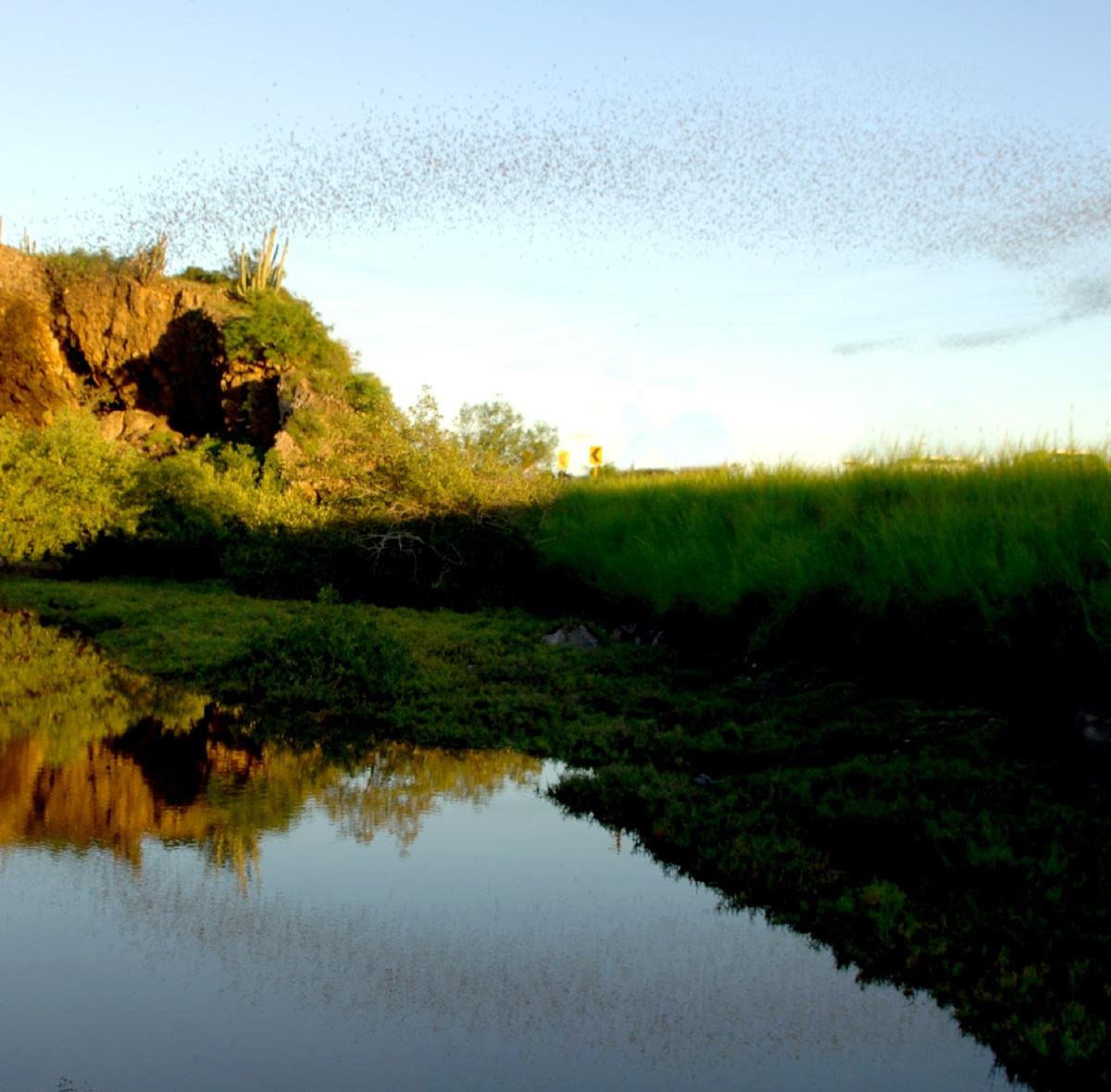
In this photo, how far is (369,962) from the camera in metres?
5.11

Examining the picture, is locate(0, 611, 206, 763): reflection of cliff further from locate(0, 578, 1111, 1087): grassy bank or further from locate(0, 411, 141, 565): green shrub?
locate(0, 411, 141, 565): green shrub

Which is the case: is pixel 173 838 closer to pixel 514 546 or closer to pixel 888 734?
pixel 888 734

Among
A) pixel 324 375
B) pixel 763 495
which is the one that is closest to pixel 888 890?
pixel 763 495

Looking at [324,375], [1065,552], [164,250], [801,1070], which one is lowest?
[801,1070]

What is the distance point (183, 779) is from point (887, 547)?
21.7 ft

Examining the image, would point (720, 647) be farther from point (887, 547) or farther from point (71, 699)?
point (71, 699)

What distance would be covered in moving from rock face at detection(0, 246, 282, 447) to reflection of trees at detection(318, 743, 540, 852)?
2490 centimetres

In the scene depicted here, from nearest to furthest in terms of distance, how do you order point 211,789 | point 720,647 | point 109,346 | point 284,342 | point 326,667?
point 211,789 < point 326,667 < point 720,647 < point 284,342 < point 109,346

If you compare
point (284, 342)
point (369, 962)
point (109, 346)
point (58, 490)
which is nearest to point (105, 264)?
point (109, 346)

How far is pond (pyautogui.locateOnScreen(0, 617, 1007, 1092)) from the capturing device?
167 inches

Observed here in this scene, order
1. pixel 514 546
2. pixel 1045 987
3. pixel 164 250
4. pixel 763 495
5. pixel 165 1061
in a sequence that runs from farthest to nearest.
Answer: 1. pixel 164 250
2. pixel 514 546
3. pixel 763 495
4. pixel 1045 987
5. pixel 165 1061

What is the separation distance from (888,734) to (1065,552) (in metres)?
2.01

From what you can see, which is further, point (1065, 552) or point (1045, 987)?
point (1065, 552)

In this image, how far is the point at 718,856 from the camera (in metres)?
6.32
